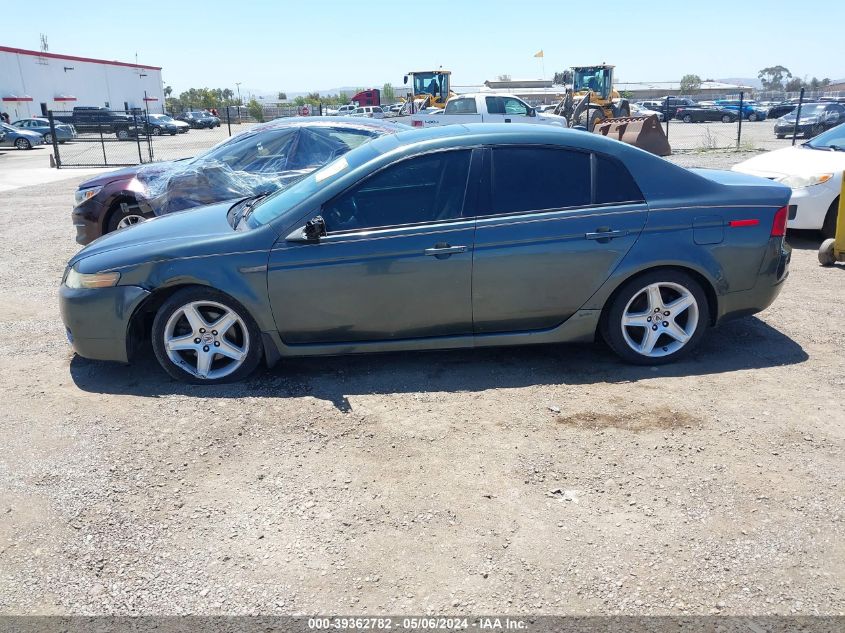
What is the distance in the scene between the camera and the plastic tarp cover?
7816 mm

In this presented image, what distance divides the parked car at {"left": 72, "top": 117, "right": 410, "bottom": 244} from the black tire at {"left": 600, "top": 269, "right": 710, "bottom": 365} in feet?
14.0

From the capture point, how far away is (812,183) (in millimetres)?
7918

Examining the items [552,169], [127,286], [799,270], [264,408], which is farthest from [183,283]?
[799,270]

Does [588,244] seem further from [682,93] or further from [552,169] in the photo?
[682,93]

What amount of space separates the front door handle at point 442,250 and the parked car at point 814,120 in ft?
81.8

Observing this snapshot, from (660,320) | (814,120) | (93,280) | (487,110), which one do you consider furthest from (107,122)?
(814,120)

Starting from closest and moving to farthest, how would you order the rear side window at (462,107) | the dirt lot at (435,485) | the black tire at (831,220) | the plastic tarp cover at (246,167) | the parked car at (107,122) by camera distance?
the dirt lot at (435,485), the plastic tarp cover at (246,167), the black tire at (831,220), the rear side window at (462,107), the parked car at (107,122)

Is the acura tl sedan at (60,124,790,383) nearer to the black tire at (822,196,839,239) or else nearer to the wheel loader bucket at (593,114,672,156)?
the black tire at (822,196,839,239)

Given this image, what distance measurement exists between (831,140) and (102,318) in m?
8.92

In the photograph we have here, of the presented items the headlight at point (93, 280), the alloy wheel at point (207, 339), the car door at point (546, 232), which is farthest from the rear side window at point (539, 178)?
the headlight at point (93, 280)

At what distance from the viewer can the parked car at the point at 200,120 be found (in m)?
56.1

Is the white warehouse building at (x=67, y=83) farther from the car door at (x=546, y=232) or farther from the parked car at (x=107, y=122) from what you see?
the car door at (x=546, y=232)

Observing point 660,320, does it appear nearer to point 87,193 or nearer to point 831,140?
point 831,140

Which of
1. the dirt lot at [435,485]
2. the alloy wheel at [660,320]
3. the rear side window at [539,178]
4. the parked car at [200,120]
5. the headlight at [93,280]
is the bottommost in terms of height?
the dirt lot at [435,485]
